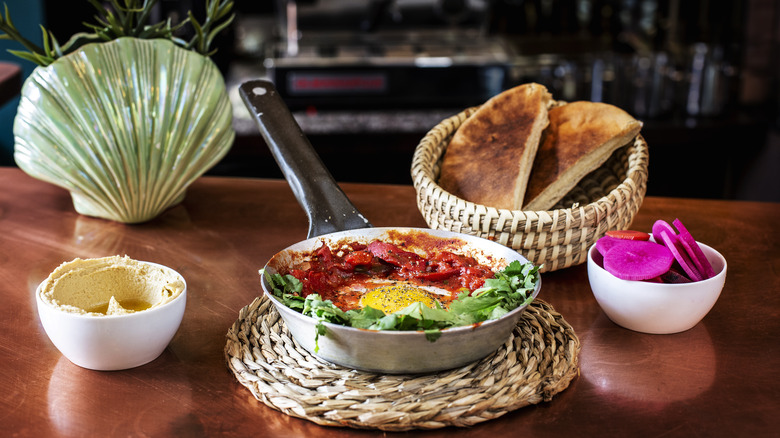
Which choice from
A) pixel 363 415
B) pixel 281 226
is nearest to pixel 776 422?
pixel 363 415

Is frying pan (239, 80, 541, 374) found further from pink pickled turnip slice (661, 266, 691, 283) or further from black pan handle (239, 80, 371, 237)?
pink pickled turnip slice (661, 266, 691, 283)

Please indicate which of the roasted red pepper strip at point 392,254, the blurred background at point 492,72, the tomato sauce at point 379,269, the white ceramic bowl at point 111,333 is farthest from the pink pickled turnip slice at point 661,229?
the blurred background at point 492,72

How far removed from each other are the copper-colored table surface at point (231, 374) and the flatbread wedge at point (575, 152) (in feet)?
0.51

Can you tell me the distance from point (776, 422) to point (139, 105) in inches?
46.9

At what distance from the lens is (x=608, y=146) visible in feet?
4.64

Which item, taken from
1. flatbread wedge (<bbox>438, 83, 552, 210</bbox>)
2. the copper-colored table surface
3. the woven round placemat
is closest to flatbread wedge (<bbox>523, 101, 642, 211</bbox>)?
flatbread wedge (<bbox>438, 83, 552, 210</bbox>)

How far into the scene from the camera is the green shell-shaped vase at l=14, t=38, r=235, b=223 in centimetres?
145

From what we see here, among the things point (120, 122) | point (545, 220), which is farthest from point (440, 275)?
point (120, 122)

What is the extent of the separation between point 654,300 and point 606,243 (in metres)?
0.12

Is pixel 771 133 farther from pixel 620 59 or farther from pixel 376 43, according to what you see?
pixel 376 43

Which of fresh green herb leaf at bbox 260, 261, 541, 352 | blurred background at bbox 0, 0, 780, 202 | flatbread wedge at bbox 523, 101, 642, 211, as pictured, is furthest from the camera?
blurred background at bbox 0, 0, 780, 202

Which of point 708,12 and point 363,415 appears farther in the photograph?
point 708,12

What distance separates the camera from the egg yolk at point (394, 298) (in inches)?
39.5

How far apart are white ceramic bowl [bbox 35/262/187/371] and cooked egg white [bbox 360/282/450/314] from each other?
25 cm
